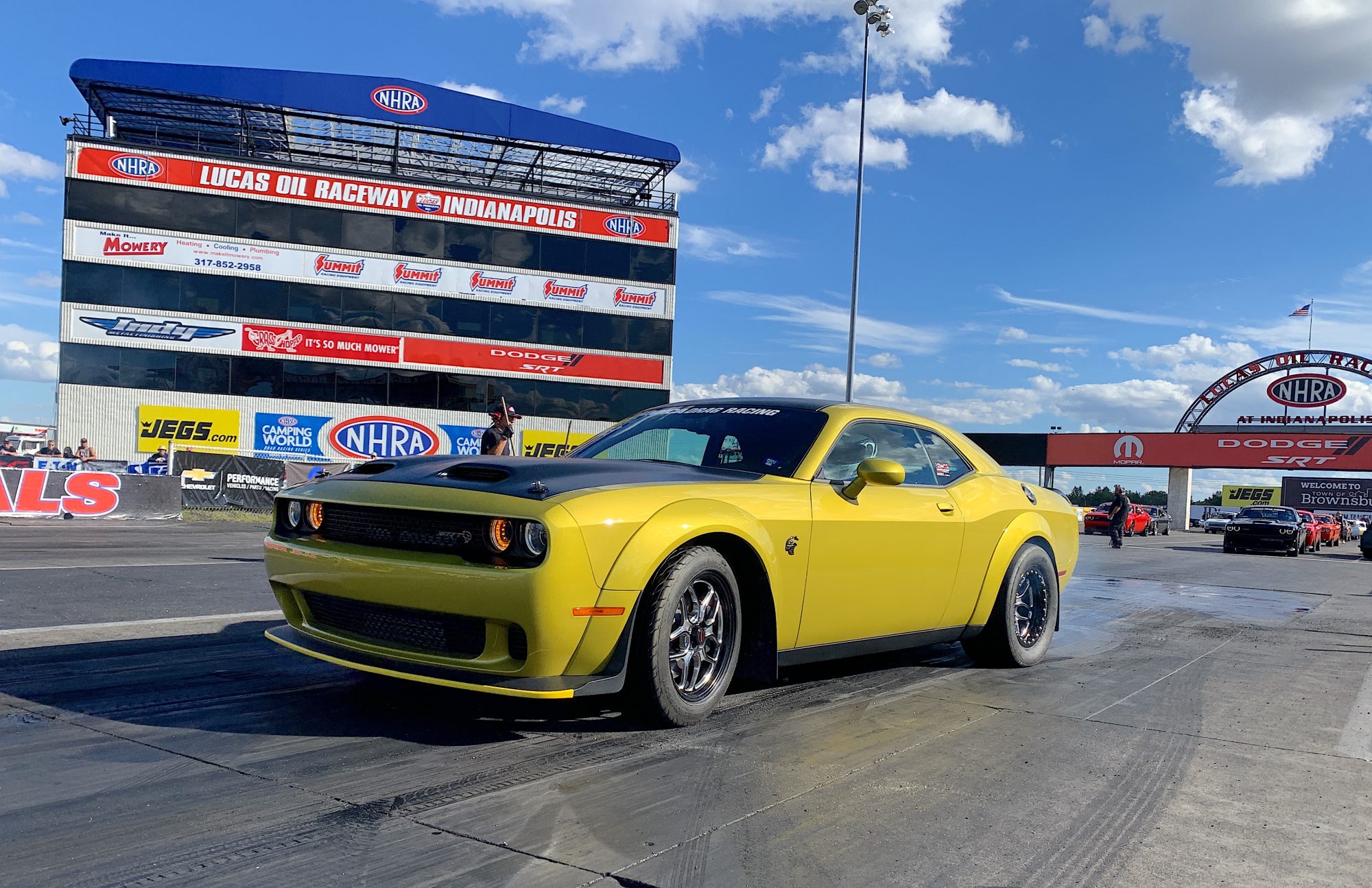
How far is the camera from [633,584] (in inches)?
142

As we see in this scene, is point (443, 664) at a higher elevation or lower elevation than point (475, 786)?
higher

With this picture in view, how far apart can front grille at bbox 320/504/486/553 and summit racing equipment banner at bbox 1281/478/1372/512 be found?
245ft

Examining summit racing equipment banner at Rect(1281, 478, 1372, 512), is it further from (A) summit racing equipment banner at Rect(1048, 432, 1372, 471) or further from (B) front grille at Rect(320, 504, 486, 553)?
(B) front grille at Rect(320, 504, 486, 553)

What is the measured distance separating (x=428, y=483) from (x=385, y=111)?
3622cm

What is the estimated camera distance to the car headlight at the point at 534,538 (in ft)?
11.2

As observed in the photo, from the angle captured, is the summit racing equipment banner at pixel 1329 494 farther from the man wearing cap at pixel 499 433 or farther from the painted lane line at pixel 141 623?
the painted lane line at pixel 141 623

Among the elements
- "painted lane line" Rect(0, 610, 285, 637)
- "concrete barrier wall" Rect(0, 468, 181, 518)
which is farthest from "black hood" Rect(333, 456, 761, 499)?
"concrete barrier wall" Rect(0, 468, 181, 518)

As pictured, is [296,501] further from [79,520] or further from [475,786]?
[79,520]

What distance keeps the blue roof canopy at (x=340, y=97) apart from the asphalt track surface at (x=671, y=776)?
34067 millimetres

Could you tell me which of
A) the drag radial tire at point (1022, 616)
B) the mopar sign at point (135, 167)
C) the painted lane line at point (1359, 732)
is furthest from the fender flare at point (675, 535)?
the mopar sign at point (135, 167)

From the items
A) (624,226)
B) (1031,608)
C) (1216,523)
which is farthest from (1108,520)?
(1031,608)

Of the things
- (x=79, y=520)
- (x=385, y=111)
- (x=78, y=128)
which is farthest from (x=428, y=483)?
(x=78, y=128)

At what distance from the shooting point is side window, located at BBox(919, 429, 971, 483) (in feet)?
17.9

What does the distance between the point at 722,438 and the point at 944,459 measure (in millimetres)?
1422
